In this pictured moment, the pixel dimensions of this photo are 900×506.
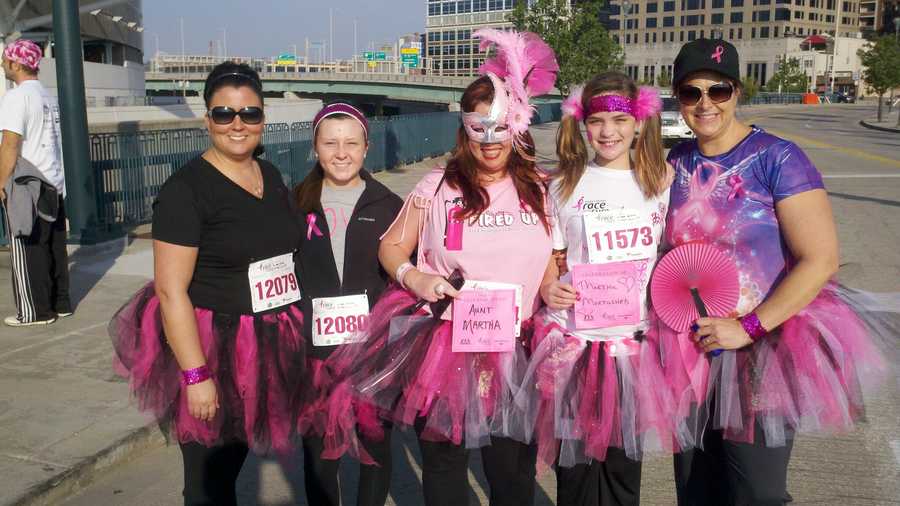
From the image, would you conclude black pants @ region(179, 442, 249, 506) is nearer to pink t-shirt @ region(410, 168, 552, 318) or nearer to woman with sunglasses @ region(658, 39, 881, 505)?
pink t-shirt @ region(410, 168, 552, 318)

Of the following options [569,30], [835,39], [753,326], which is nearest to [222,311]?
[753,326]

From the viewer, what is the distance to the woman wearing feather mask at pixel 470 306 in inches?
114

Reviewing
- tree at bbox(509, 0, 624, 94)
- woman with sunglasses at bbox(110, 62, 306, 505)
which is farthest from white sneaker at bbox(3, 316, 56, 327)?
tree at bbox(509, 0, 624, 94)

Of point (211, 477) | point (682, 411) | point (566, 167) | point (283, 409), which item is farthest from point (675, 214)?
point (211, 477)

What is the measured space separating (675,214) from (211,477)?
1940mm

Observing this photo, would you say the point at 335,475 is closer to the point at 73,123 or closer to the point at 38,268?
the point at 38,268

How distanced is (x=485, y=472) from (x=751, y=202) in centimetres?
137

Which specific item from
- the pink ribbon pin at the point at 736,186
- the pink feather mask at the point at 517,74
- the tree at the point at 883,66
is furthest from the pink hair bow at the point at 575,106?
the tree at the point at 883,66

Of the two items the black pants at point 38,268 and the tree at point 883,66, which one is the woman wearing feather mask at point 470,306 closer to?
the black pants at point 38,268

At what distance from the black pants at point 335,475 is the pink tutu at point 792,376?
1233 millimetres

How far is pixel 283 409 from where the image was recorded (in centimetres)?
307

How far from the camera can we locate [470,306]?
2.87 m

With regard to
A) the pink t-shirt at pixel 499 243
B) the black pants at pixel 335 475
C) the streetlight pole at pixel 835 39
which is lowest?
the black pants at pixel 335 475

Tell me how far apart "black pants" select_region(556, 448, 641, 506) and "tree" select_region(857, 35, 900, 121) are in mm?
53059
